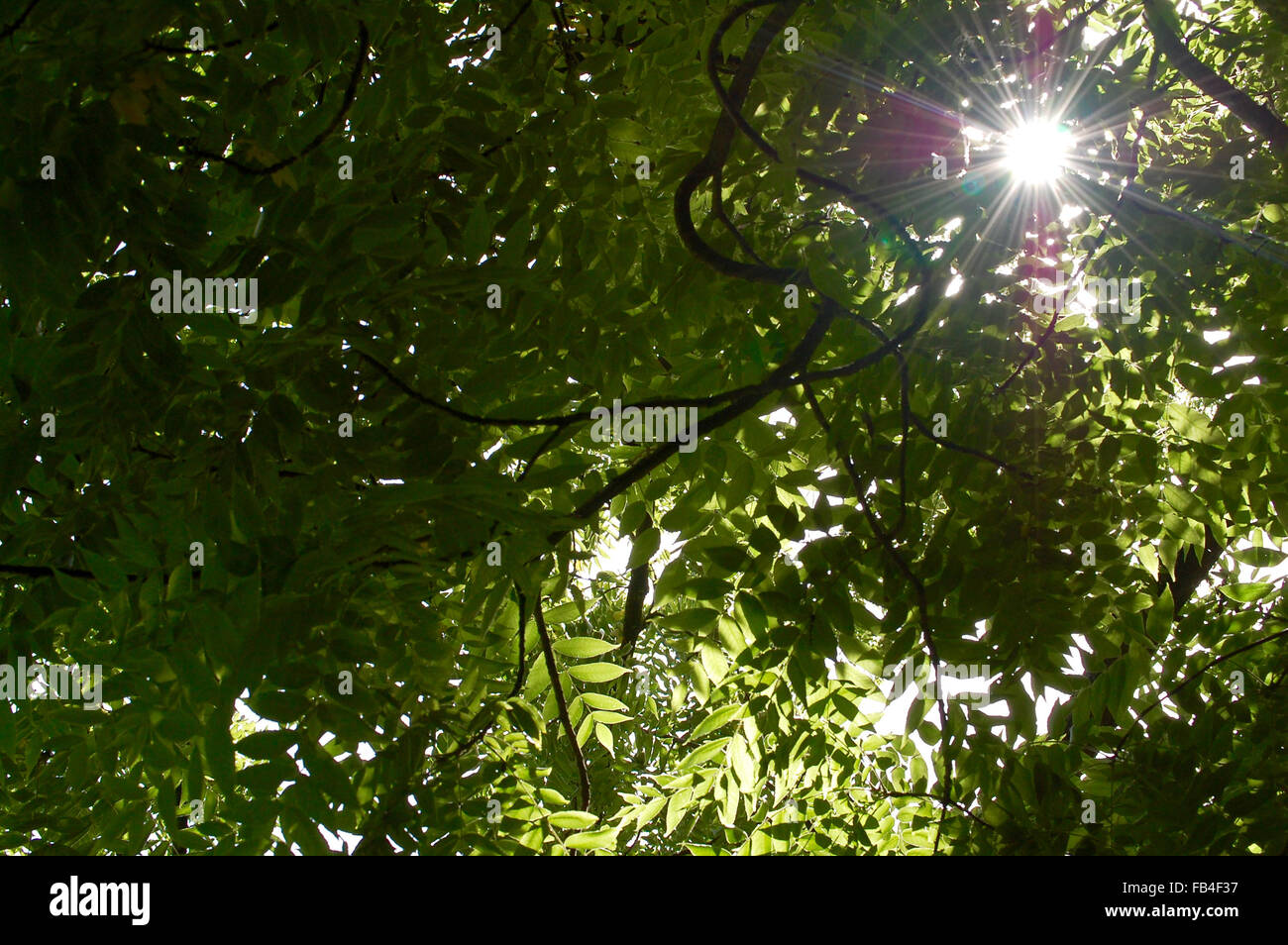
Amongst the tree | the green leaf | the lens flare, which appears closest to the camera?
the tree

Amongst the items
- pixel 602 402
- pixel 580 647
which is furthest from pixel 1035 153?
pixel 580 647

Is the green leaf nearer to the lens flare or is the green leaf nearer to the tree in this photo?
the tree

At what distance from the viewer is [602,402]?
2.70 metres

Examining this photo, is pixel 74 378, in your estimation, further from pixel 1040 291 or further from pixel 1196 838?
pixel 1196 838

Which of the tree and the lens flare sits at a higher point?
the lens flare

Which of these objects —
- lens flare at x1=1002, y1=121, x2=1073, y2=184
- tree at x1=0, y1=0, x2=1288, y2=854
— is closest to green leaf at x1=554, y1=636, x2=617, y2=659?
tree at x1=0, y1=0, x2=1288, y2=854

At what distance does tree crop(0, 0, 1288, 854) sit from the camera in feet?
6.83

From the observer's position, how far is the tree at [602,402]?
2.08 meters

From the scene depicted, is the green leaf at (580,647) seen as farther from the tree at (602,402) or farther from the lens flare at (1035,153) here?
the lens flare at (1035,153)

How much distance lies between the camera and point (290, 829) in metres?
2.02

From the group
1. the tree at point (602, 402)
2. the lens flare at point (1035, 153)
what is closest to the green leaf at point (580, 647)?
the tree at point (602, 402)

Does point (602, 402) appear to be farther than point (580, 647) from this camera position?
No

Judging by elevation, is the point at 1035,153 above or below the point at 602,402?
above

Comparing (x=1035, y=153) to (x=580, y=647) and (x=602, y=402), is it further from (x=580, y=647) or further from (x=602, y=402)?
(x=580, y=647)
